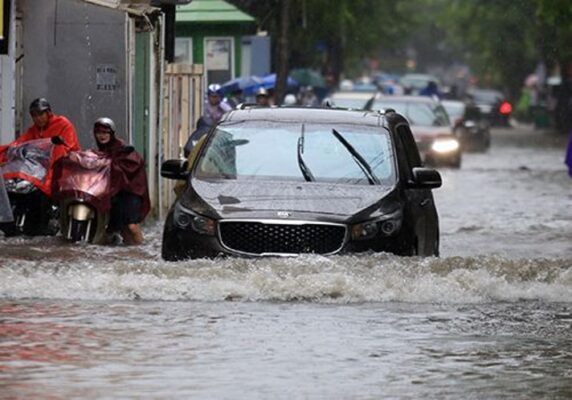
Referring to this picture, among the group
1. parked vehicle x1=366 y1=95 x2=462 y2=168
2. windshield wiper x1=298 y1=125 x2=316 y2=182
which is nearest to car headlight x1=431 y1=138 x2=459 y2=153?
parked vehicle x1=366 y1=95 x2=462 y2=168

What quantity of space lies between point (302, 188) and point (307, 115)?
4.88 feet

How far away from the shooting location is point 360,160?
1608 centimetres

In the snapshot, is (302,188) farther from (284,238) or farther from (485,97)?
(485,97)

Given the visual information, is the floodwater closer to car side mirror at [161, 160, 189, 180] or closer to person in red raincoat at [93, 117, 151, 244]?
car side mirror at [161, 160, 189, 180]

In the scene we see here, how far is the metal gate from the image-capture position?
83.0 feet

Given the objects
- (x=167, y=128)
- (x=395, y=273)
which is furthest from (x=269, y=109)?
(x=167, y=128)

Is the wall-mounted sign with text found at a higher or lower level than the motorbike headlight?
higher

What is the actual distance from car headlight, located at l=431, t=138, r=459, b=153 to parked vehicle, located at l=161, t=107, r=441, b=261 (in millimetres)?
24945

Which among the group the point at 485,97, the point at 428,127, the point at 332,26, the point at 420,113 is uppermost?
the point at 332,26

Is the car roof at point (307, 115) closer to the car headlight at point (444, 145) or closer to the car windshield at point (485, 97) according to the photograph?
the car headlight at point (444, 145)

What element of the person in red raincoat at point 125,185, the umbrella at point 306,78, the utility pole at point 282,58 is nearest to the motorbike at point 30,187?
the person in red raincoat at point 125,185

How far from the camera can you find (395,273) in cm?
1457

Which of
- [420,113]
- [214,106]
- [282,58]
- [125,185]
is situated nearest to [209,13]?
[282,58]

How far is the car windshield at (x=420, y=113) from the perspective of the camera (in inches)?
1662
